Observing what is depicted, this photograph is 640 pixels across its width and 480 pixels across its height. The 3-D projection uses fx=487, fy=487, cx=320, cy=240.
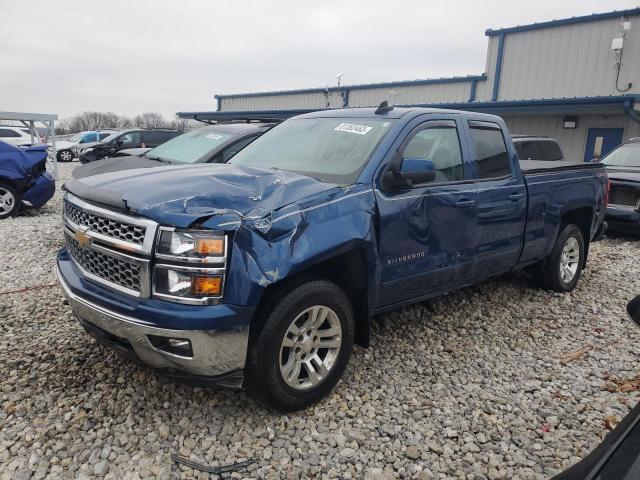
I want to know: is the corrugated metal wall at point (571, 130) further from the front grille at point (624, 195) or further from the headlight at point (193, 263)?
the headlight at point (193, 263)

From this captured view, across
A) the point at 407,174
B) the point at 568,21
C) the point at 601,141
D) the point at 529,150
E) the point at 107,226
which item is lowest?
the point at 107,226

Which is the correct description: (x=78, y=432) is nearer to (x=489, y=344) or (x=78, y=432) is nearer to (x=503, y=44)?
(x=489, y=344)

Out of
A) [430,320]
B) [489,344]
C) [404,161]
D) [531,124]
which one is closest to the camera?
[404,161]

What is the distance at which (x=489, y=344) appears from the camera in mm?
4199

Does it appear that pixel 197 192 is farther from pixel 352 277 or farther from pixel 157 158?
pixel 157 158

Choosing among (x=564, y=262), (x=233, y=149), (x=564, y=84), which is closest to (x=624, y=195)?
(x=564, y=262)

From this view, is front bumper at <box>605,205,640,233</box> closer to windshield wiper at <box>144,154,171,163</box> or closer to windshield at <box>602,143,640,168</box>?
windshield at <box>602,143,640,168</box>

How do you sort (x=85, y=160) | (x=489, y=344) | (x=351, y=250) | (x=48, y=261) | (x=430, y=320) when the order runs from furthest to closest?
1. (x=85, y=160)
2. (x=48, y=261)
3. (x=430, y=320)
4. (x=489, y=344)
5. (x=351, y=250)

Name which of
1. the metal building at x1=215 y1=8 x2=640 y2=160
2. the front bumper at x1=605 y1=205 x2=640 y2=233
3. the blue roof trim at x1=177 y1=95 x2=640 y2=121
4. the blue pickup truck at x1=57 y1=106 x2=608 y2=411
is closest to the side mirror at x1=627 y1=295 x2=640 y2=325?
the blue pickup truck at x1=57 y1=106 x2=608 y2=411

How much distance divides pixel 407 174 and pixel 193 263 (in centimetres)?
159

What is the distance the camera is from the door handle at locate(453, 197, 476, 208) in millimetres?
3820

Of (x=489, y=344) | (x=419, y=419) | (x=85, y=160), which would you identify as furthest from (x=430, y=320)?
(x=85, y=160)

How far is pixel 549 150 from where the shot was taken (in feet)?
33.7

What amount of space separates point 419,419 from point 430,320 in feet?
5.25
